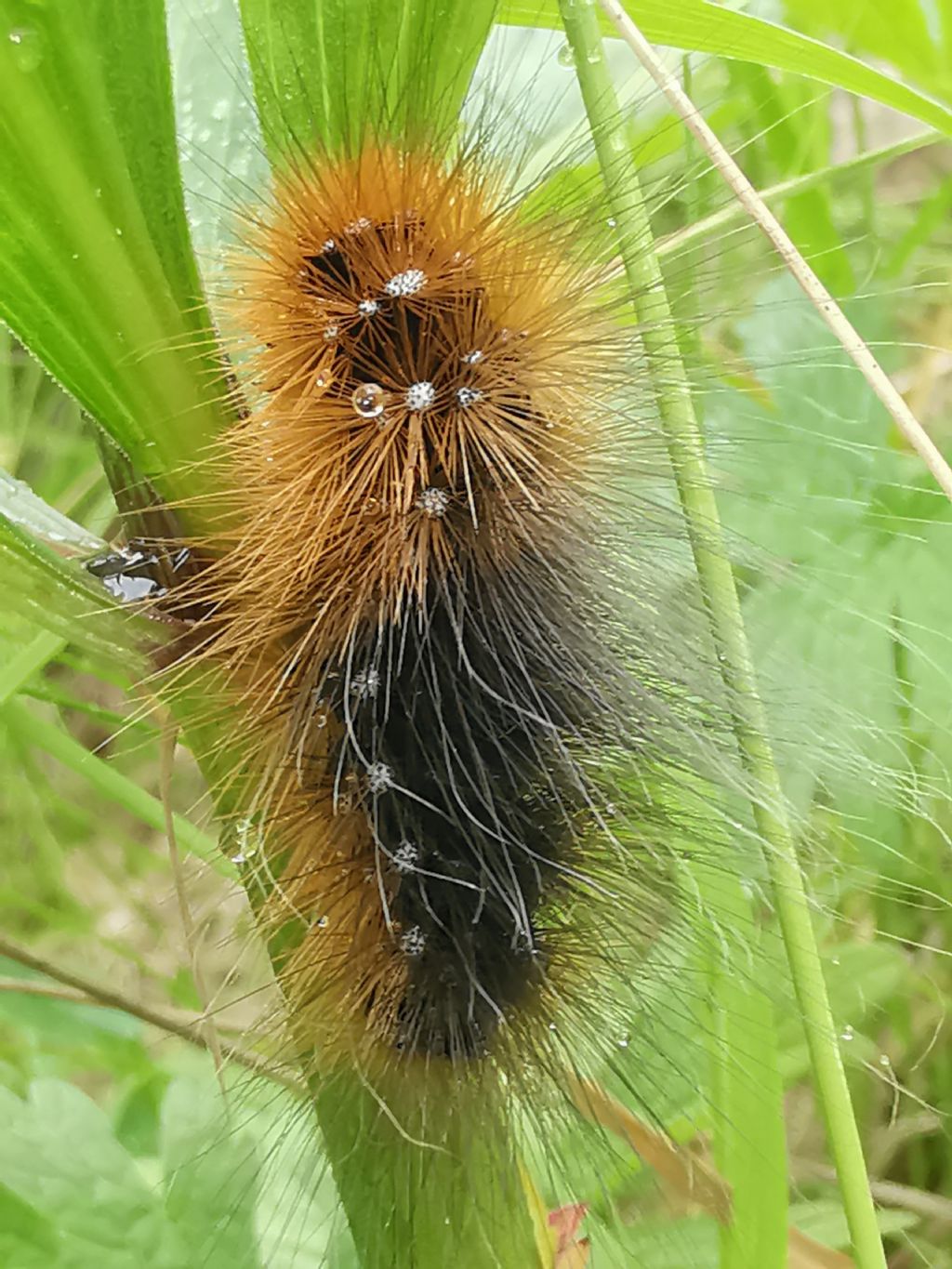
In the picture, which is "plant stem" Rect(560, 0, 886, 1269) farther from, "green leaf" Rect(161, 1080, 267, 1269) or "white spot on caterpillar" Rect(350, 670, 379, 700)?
"green leaf" Rect(161, 1080, 267, 1269)

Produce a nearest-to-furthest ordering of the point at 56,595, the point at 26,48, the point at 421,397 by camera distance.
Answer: the point at 26,48 → the point at 56,595 → the point at 421,397

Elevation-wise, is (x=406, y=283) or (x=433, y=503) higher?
(x=406, y=283)

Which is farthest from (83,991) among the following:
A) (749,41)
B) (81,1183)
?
(749,41)

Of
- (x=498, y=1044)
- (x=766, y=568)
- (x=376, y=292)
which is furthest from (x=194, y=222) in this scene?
(x=498, y=1044)

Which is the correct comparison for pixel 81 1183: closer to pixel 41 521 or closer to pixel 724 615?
pixel 41 521

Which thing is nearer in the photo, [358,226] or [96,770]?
[358,226]

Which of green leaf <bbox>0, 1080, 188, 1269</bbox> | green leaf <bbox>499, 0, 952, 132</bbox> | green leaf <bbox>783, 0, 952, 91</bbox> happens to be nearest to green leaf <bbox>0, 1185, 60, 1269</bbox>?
green leaf <bbox>0, 1080, 188, 1269</bbox>

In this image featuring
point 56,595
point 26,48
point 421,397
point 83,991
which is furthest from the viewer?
point 83,991
